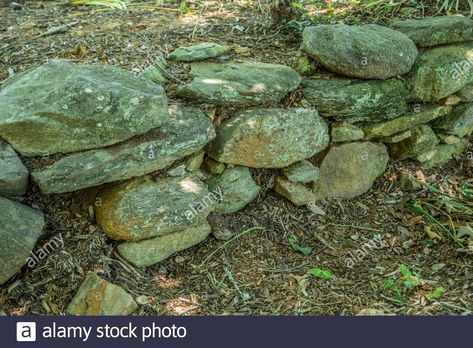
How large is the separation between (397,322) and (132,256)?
139cm

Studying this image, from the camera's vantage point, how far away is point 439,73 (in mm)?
3494

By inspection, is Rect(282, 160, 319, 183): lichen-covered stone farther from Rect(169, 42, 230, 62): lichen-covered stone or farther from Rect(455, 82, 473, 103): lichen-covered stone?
Rect(455, 82, 473, 103): lichen-covered stone

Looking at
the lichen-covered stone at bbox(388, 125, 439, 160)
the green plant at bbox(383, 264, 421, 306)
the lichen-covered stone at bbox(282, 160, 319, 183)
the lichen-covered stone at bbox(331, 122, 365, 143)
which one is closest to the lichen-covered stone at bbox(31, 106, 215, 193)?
the lichen-covered stone at bbox(282, 160, 319, 183)

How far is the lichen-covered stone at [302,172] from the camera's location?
329 cm

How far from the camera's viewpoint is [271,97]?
3.13 m

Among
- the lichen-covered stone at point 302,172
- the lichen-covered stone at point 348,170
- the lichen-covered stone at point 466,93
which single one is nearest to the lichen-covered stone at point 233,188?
the lichen-covered stone at point 302,172

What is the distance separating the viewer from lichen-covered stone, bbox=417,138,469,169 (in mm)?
3781

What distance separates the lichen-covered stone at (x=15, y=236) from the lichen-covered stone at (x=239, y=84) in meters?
1.10

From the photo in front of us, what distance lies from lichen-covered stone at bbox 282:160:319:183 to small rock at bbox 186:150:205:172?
0.56 m

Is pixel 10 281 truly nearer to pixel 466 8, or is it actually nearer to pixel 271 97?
pixel 271 97

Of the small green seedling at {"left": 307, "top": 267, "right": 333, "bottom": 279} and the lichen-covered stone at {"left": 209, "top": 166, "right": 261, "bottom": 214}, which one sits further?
the lichen-covered stone at {"left": 209, "top": 166, "right": 261, "bottom": 214}

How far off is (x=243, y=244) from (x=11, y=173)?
1.33 metres

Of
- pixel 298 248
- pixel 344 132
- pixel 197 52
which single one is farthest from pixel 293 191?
pixel 197 52

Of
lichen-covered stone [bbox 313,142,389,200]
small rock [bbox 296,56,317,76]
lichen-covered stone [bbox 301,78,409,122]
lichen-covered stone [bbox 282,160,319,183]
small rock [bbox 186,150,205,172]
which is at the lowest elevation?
lichen-covered stone [bbox 313,142,389,200]
